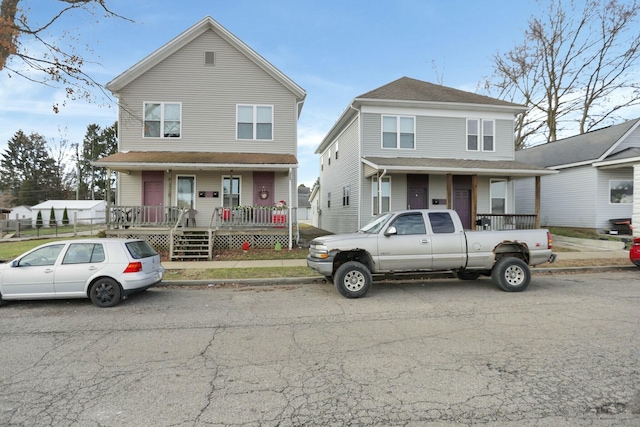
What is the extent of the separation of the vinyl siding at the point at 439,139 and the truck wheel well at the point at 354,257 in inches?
398

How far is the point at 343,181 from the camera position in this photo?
67.7 feet

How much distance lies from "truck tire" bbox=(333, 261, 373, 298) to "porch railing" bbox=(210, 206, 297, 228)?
7.61 meters

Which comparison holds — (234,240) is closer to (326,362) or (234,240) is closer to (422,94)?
(326,362)

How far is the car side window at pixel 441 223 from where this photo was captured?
310 inches

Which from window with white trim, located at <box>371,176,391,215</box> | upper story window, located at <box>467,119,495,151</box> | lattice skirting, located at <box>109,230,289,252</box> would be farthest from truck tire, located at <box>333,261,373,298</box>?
upper story window, located at <box>467,119,495,151</box>

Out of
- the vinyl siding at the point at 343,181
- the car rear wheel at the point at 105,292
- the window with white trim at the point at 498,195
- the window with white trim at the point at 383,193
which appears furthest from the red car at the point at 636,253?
the car rear wheel at the point at 105,292

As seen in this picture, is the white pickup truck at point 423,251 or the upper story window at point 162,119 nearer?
the white pickup truck at point 423,251

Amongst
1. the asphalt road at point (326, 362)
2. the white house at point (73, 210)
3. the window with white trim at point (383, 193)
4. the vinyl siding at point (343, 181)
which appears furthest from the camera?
the white house at point (73, 210)

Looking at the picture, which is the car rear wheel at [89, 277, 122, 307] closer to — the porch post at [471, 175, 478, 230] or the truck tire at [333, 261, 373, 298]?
the truck tire at [333, 261, 373, 298]

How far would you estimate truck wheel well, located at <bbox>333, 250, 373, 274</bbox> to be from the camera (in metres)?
7.68

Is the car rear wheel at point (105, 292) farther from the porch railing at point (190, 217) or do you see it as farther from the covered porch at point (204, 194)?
the porch railing at point (190, 217)

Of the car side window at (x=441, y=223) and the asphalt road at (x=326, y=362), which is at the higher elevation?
the car side window at (x=441, y=223)

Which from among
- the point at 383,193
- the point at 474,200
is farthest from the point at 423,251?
the point at 383,193

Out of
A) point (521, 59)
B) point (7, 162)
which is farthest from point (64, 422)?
point (7, 162)
